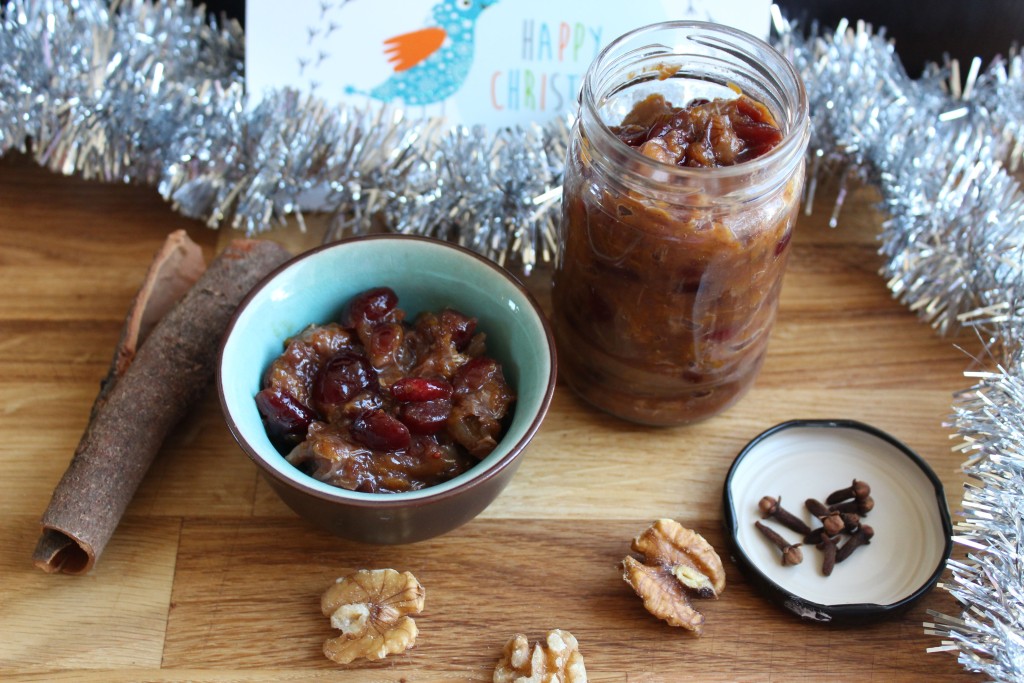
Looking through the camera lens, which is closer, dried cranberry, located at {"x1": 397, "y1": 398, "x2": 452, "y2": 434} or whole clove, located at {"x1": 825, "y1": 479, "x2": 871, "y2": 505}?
dried cranberry, located at {"x1": 397, "y1": 398, "x2": 452, "y2": 434}

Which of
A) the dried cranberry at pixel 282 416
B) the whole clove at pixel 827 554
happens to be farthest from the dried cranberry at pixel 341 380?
the whole clove at pixel 827 554

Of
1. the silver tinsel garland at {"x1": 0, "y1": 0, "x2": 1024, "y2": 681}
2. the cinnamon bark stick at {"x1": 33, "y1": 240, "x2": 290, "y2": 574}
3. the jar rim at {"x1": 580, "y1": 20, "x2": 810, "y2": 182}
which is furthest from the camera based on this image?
the silver tinsel garland at {"x1": 0, "y1": 0, "x2": 1024, "y2": 681}

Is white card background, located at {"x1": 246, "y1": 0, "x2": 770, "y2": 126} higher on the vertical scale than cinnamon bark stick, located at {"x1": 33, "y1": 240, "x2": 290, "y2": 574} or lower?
higher

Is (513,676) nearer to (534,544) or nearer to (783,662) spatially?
(534,544)

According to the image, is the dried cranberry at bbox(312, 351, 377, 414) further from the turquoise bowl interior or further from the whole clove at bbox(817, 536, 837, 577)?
the whole clove at bbox(817, 536, 837, 577)

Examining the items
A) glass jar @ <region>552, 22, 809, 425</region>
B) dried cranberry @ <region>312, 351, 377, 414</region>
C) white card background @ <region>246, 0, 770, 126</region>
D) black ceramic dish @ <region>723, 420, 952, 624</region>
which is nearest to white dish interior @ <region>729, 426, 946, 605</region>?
black ceramic dish @ <region>723, 420, 952, 624</region>

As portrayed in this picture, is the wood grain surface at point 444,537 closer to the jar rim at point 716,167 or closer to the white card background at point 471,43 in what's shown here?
the white card background at point 471,43

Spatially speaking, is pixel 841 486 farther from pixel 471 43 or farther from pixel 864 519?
pixel 471 43
